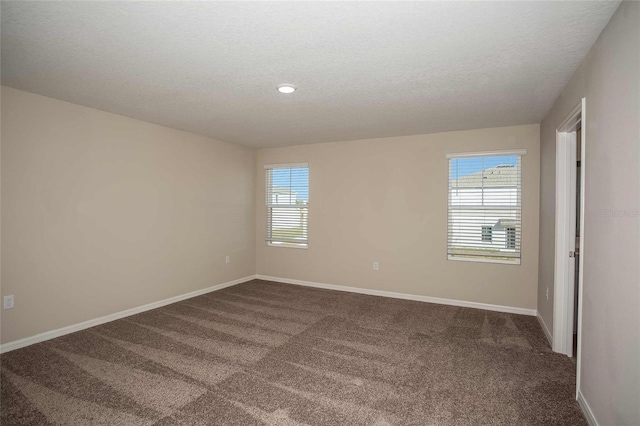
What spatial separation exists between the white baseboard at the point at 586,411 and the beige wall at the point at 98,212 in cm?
452

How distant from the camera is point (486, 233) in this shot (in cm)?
455

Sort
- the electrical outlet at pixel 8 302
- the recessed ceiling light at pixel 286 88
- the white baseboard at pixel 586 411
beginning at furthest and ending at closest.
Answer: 1. the electrical outlet at pixel 8 302
2. the recessed ceiling light at pixel 286 88
3. the white baseboard at pixel 586 411

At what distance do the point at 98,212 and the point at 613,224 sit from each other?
180 inches

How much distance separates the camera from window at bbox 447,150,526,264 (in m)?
4.39

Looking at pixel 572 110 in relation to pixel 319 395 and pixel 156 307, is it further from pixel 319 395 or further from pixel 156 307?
pixel 156 307

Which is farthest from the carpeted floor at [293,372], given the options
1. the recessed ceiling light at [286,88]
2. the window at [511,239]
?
the recessed ceiling light at [286,88]

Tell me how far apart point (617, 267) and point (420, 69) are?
1815 mm

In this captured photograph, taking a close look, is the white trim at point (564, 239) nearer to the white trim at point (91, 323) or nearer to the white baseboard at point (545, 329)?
the white baseboard at point (545, 329)

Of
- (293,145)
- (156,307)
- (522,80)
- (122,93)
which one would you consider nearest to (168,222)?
(156,307)

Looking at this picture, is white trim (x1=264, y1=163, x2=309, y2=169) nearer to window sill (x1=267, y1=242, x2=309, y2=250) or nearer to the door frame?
window sill (x1=267, y1=242, x2=309, y2=250)

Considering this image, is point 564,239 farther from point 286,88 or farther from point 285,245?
point 285,245

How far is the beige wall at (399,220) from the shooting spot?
4.36m

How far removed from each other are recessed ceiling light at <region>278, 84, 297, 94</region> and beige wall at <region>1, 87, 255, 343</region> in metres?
2.25

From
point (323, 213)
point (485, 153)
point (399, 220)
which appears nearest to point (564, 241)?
point (485, 153)
